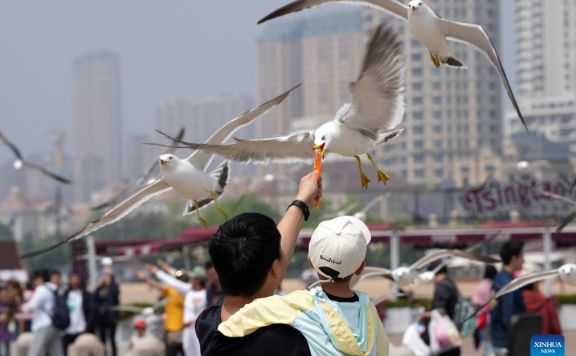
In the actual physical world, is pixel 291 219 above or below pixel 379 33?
below

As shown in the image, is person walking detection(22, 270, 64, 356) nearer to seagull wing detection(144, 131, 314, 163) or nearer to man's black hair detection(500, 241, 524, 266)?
man's black hair detection(500, 241, 524, 266)

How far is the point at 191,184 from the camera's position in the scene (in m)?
4.27

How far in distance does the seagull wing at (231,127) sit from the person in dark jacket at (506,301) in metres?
3.03

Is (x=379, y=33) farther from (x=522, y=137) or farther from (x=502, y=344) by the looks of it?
(x=522, y=137)

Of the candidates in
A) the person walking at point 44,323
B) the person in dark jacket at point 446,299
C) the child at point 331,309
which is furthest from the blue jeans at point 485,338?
the child at point 331,309

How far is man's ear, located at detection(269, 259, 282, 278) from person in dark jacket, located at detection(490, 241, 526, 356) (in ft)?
13.1

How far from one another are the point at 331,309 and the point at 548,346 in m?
0.89

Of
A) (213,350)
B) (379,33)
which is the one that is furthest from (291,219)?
(379,33)

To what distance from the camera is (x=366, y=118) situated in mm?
4137

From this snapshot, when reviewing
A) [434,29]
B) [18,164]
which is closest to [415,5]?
[434,29]

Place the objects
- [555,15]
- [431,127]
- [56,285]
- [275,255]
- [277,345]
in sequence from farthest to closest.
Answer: [555,15] → [431,127] → [56,285] → [275,255] → [277,345]

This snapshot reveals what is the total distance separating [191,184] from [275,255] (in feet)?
3.61

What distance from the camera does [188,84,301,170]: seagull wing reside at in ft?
14.7

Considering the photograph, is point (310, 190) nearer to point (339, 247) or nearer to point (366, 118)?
point (339, 247)
